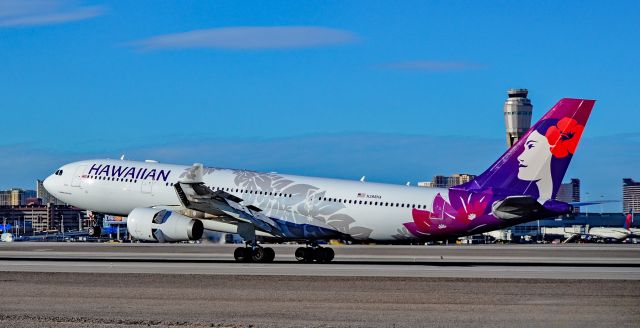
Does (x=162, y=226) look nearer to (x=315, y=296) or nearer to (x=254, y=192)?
(x=254, y=192)

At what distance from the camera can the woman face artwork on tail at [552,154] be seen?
46.9 metres

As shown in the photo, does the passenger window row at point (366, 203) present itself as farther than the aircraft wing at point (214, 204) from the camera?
No

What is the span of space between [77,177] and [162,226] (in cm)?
997

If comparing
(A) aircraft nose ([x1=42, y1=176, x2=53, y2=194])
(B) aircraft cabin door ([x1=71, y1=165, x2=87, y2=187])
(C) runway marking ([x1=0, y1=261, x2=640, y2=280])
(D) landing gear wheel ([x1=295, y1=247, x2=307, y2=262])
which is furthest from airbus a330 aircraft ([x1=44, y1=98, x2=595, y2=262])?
(A) aircraft nose ([x1=42, y1=176, x2=53, y2=194])

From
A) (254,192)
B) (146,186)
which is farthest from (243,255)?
(146,186)

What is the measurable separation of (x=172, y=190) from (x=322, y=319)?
90.5 ft

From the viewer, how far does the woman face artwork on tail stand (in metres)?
46.9

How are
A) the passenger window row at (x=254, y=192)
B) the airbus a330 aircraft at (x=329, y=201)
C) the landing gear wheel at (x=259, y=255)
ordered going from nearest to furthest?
the airbus a330 aircraft at (x=329, y=201), the landing gear wheel at (x=259, y=255), the passenger window row at (x=254, y=192)

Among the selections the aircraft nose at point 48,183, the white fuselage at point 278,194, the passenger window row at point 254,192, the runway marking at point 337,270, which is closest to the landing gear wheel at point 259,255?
the runway marking at point 337,270

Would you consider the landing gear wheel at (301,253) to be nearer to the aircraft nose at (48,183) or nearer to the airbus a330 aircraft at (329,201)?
the airbus a330 aircraft at (329,201)

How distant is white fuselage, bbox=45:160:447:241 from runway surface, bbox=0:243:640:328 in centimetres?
416

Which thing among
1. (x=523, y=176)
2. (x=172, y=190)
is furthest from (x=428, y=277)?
(x=172, y=190)

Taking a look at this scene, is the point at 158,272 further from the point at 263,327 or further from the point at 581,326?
the point at 581,326

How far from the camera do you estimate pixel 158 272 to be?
137 ft
